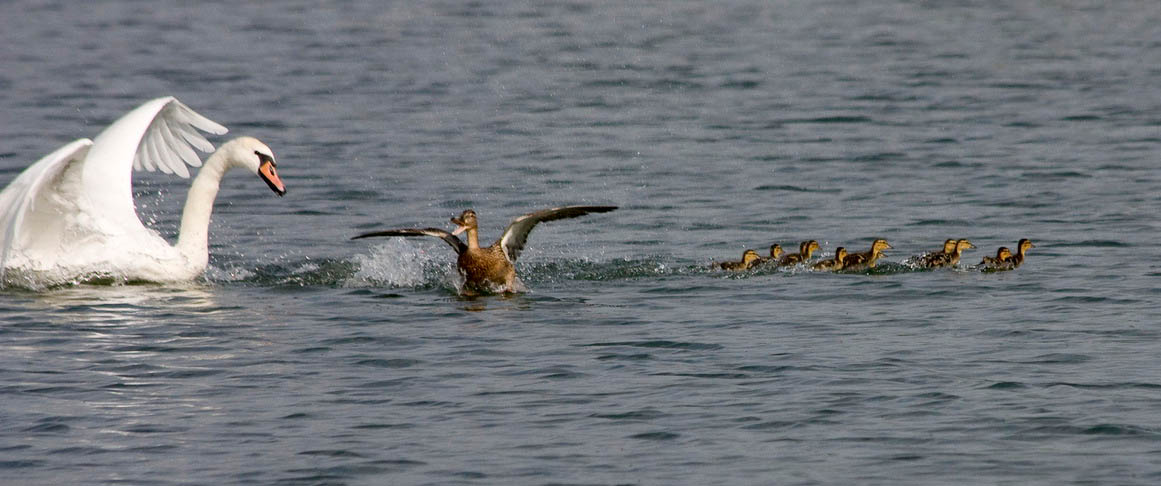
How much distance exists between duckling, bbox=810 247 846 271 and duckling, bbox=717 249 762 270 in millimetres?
451

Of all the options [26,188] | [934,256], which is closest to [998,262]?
[934,256]

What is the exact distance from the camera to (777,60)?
98.1 feet

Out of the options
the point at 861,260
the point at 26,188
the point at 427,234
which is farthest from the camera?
the point at 861,260

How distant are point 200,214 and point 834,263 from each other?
15.8 feet

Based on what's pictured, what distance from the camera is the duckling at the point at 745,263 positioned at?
45.3ft

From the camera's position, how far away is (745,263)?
13.8 metres

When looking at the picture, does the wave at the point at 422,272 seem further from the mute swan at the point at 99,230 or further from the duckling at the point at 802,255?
the mute swan at the point at 99,230

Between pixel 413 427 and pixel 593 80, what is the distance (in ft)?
61.1

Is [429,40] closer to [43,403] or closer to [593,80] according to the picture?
[593,80]

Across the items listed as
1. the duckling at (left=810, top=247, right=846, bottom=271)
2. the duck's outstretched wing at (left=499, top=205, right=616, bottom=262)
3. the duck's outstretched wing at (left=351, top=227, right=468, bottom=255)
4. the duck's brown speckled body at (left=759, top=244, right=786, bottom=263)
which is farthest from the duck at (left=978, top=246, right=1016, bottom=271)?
the duck's outstretched wing at (left=351, top=227, right=468, bottom=255)

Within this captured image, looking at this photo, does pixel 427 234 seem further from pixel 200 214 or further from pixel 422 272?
pixel 200 214

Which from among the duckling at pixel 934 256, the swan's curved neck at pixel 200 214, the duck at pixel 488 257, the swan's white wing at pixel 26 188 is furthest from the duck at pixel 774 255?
the swan's white wing at pixel 26 188

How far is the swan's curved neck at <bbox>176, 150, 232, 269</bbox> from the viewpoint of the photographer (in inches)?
543

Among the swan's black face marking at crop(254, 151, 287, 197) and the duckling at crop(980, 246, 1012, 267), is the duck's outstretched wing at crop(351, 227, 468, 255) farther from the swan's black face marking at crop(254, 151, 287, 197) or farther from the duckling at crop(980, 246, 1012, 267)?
the duckling at crop(980, 246, 1012, 267)
